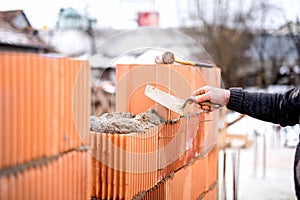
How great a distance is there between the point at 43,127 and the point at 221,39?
1022 cm

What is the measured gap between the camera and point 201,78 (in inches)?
119

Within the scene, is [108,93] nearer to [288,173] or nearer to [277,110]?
[288,173]

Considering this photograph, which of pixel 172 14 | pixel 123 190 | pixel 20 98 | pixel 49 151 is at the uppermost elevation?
pixel 172 14

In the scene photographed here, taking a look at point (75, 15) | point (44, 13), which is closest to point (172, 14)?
point (75, 15)

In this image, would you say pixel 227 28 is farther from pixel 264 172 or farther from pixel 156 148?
pixel 156 148

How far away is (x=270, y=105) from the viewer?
237cm

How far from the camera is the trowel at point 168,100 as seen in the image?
223 centimetres

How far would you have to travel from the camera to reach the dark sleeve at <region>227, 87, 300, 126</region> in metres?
2.29

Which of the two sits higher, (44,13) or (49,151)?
(44,13)

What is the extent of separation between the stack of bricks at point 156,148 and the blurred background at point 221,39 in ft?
7.26

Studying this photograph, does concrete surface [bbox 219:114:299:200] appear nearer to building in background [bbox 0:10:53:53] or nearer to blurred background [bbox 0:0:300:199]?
blurred background [bbox 0:0:300:199]

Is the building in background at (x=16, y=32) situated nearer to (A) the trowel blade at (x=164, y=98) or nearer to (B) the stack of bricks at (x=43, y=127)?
(A) the trowel blade at (x=164, y=98)

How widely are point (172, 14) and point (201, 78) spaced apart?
25.3 ft

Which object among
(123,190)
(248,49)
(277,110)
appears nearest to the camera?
(123,190)
